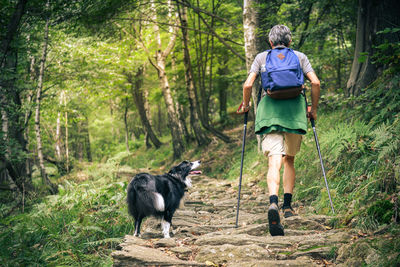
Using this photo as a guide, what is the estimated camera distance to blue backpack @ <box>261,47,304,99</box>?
3.64 m

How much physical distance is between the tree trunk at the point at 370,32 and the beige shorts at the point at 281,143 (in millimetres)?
3298

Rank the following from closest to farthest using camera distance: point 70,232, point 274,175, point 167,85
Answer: point 274,175 < point 70,232 < point 167,85

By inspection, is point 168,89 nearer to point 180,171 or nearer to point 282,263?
point 180,171

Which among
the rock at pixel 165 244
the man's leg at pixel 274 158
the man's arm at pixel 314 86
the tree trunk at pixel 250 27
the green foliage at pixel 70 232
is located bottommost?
the green foliage at pixel 70 232

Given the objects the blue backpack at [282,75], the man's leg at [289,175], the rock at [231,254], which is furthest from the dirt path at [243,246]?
the blue backpack at [282,75]

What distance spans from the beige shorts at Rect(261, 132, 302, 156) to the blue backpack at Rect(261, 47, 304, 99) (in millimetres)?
497

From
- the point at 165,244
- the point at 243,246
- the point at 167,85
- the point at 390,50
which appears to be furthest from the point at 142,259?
the point at 167,85

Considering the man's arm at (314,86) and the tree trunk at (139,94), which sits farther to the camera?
the tree trunk at (139,94)

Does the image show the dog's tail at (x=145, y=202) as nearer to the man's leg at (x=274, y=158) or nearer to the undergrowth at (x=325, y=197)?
the undergrowth at (x=325, y=197)

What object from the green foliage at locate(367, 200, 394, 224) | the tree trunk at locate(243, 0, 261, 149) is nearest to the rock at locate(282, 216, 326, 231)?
the green foliage at locate(367, 200, 394, 224)

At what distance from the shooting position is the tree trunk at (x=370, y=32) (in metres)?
6.30

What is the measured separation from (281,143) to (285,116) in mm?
339

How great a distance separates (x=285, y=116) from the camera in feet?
12.6

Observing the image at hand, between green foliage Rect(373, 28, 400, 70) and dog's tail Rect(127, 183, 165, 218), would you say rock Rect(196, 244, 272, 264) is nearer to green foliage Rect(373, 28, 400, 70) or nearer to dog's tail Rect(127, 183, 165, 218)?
dog's tail Rect(127, 183, 165, 218)
